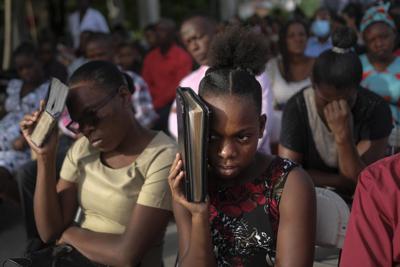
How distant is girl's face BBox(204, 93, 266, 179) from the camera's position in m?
2.08

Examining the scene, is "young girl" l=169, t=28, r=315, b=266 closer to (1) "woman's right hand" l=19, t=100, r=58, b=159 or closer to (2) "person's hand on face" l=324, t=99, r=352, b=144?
(1) "woman's right hand" l=19, t=100, r=58, b=159

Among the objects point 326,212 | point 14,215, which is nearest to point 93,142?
point 326,212

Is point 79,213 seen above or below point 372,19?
below

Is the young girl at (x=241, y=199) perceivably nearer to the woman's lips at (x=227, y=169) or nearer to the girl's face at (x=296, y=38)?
the woman's lips at (x=227, y=169)

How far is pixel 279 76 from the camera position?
4887 millimetres

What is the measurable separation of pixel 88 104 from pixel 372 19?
10.8 ft

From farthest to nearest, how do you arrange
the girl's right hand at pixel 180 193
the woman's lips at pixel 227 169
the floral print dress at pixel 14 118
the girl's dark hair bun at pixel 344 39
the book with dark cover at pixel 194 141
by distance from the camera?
the floral print dress at pixel 14 118
the girl's dark hair bun at pixel 344 39
the woman's lips at pixel 227 169
the girl's right hand at pixel 180 193
the book with dark cover at pixel 194 141

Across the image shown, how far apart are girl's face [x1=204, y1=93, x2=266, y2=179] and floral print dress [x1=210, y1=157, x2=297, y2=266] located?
0.11m

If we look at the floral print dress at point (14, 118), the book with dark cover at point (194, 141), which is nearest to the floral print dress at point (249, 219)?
the book with dark cover at point (194, 141)

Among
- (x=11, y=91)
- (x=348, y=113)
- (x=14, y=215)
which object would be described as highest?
(x=348, y=113)

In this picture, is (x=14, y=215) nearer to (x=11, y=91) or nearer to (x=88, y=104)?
(x=11, y=91)

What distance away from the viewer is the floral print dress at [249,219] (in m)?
2.16

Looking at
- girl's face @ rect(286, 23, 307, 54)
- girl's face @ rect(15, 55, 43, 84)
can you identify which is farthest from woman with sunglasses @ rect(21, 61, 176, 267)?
girl's face @ rect(286, 23, 307, 54)

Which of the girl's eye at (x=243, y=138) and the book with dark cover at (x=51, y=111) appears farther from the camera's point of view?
the book with dark cover at (x=51, y=111)
